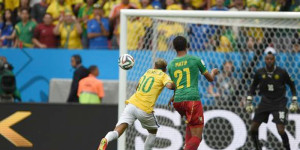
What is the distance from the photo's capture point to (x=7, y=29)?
57.3 feet

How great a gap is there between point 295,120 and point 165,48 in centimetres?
264

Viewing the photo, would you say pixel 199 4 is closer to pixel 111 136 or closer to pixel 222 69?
pixel 222 69

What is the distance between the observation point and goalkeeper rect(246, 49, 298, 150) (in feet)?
40.5

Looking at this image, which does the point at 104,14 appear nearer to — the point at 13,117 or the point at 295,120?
the point at 13,117

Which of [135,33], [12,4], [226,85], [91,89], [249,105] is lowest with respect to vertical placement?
[249,105]

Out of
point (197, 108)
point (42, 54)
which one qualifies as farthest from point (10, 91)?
point (197, 108)

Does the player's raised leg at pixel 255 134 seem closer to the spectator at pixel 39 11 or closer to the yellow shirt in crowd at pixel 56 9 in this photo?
the yellow shirt in crowd at pixel 56 9

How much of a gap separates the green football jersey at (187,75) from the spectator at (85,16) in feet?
21.5

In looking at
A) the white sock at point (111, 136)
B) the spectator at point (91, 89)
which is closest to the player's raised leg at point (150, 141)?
the white sock at point (111, 136)

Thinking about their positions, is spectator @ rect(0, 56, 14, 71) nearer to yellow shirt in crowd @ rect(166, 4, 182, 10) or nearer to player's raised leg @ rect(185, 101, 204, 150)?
yellow shirt in crowd @ rect(166, 4, 182, 10)

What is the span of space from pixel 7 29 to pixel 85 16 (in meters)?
2.02

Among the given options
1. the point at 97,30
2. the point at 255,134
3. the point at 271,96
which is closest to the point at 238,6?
the point at 97,30

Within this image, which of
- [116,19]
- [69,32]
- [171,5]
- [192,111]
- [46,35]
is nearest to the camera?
[192,111]

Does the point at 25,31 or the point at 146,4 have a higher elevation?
the point at 146,4
